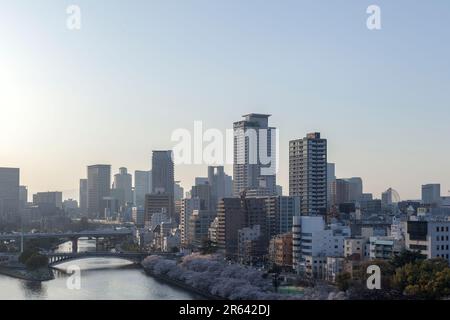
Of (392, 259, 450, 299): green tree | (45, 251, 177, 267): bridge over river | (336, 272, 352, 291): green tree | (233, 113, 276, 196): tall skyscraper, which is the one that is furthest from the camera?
(233, 113, 276, 196): tall skyscraper

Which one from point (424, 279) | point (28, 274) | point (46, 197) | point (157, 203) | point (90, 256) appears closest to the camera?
point (424, 279)

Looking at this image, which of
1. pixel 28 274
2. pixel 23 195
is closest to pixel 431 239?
pixel 28 274

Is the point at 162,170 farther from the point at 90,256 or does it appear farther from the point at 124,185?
the point at 90,256

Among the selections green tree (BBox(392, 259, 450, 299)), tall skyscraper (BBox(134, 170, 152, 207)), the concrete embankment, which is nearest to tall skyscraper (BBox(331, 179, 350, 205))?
the concrete embankment

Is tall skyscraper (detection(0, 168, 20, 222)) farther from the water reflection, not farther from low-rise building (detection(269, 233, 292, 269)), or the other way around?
low-rise building (detection(269, 233, 292, 269))

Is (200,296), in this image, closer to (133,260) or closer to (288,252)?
(288,252)

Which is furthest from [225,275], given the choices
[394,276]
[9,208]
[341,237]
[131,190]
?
[131,190]
